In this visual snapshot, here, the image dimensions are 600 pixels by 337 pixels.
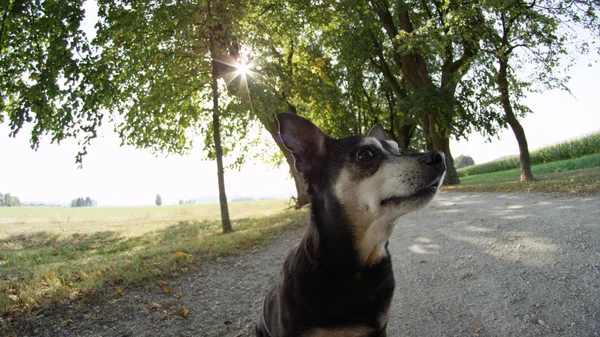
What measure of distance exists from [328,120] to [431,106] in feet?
28.9

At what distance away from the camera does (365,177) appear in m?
3.22

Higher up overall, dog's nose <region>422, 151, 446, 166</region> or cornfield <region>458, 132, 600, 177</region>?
cornfield <region>458, 132, 600, 177</region>

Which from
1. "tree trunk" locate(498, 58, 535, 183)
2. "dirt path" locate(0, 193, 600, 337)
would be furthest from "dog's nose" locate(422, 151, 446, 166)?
"tree trunk" locate(498, 58, 535, 183)

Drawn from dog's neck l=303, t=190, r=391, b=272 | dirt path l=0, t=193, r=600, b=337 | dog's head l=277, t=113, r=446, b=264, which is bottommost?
dirt path l=0, t=193, r=600, b=337

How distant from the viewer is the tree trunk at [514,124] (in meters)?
19.6

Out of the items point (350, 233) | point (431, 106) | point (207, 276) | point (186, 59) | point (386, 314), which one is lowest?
point (207, 276)

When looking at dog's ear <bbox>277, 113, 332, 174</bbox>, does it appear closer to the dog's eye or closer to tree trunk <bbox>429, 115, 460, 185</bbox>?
the dog's eye

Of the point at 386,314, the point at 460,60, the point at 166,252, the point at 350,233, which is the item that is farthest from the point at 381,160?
the point at 460,60

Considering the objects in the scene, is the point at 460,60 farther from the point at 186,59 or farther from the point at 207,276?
the point at 207,276

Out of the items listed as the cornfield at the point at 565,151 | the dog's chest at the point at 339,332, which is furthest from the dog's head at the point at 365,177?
the cornfield at the point at 565,151

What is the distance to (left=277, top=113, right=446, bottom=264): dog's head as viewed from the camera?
3033 millimetres

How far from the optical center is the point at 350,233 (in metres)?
3.17

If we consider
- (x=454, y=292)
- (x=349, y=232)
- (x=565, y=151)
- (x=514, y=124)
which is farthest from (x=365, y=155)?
(x=565, y=151)

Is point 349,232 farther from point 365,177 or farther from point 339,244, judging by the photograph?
point 365,177
